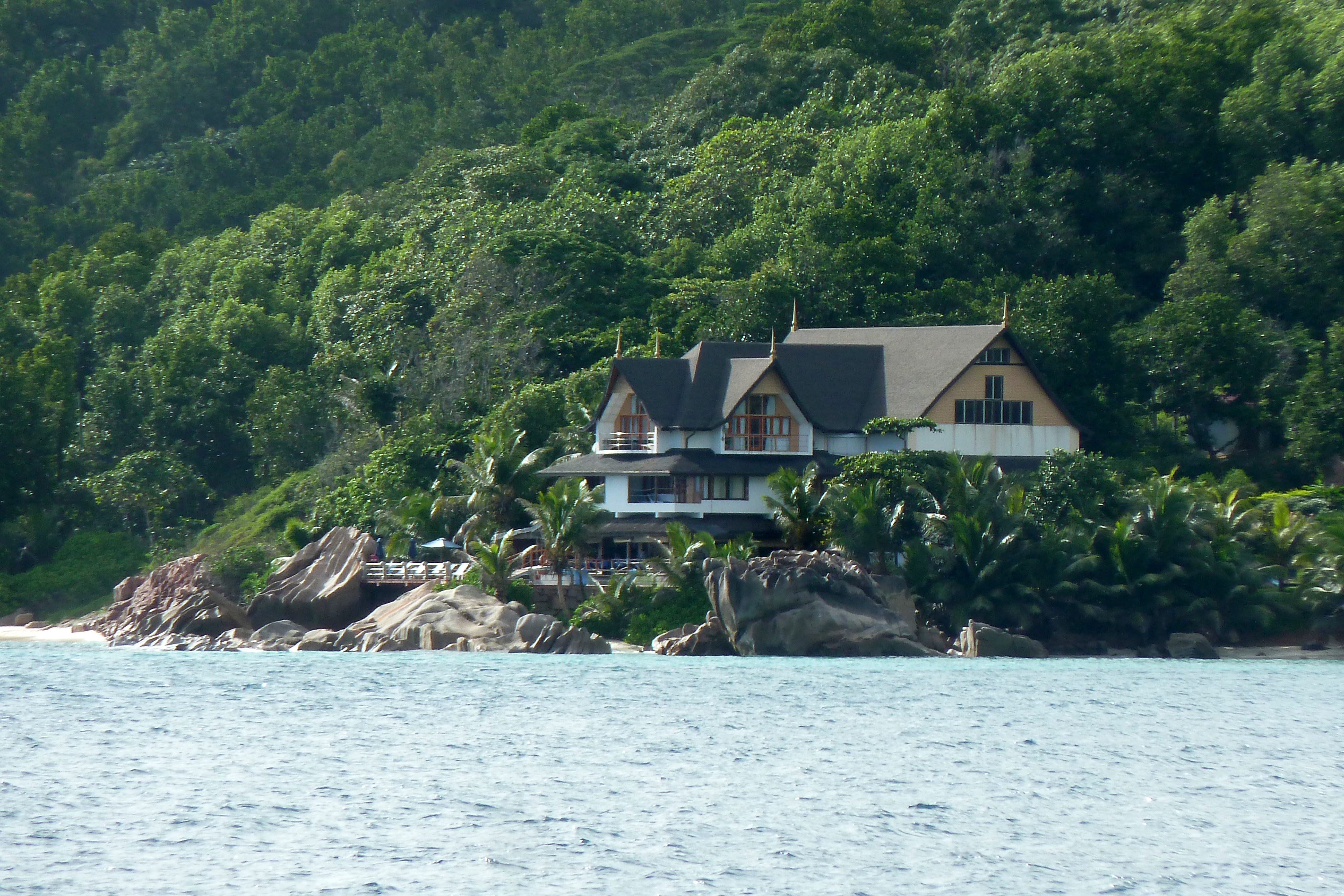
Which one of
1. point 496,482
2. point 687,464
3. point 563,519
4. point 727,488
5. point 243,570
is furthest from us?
point 243,570

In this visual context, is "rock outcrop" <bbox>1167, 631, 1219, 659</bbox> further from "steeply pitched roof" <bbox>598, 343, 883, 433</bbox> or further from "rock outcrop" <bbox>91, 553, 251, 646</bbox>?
"rock outcrop" <bbox>91, 553, 251, 646</bbox>

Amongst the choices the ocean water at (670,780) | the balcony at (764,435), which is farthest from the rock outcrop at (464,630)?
the balcony at (764,435)

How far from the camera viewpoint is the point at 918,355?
53.9 metres

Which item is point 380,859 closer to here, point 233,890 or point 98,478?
point 233,890

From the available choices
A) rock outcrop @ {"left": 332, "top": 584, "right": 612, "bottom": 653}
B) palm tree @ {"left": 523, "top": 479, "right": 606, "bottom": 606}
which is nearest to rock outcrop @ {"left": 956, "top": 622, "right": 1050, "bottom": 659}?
rock outcrop @ {"left": 332, "top": 584, "right": 612, "bottom": 653}

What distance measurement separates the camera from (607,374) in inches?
2217

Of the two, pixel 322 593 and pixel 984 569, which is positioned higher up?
pixel 984 569

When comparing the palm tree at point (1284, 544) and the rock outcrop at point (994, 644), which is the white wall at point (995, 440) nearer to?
the palm tree at point (1284, 544)

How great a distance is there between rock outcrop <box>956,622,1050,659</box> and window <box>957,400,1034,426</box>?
8.71 m

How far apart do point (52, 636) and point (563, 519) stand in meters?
18.0

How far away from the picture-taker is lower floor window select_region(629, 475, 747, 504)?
4984 cm

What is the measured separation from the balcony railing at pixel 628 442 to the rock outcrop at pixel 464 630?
22.5 ft

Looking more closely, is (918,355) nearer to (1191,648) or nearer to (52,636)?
(1191,648)

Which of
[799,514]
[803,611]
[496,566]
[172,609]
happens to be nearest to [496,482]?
[496,566]
